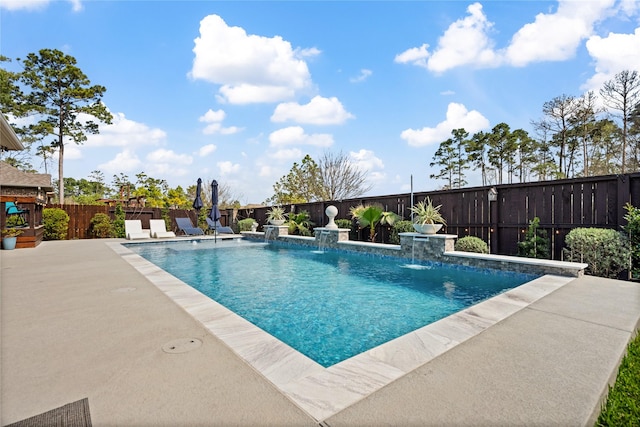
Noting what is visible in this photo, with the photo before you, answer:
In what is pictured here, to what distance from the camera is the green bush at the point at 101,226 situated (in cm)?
1489

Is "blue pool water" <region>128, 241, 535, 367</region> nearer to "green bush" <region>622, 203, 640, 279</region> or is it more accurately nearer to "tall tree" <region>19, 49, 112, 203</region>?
"green bush" <region>622, 203, 640, 279</region>

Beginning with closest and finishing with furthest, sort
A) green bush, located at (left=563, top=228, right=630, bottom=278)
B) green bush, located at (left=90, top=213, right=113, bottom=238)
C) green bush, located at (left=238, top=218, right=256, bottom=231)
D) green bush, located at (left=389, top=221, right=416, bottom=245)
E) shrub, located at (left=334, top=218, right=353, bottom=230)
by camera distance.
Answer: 1. green bush, located at (left=563, top=228, right=630, bottom=278)
2. green bush, located at (left=389, top=221, right=416, bottom=245)
3. shrub, located at (left=334, top=218, right=353, bottom=230)
4. green bush, located at (left=90, top=213, right=113, bottom=238)
5. green bush, located at (left=238, top=218, right=256, bottom=231)

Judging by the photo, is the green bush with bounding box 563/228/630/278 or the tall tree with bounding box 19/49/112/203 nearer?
the green bush with bounding box 563/228/630/278

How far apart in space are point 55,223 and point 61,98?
38.7ft

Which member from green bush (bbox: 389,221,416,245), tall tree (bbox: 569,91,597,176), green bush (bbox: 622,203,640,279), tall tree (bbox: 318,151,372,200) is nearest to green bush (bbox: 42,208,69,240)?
green bush (bbox: 389,221,416,245)

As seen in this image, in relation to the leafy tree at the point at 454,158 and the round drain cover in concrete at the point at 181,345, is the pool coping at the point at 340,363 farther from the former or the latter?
the leafy tree at the point at 454,158

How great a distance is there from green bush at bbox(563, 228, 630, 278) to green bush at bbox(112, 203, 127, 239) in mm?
17203

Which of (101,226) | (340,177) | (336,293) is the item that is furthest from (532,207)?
(101,226)

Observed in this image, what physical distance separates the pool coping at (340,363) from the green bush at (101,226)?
14.3 metres

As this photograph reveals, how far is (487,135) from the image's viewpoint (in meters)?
26.9

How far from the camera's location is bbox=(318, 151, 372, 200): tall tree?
22.7 metres

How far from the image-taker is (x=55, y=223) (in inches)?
534

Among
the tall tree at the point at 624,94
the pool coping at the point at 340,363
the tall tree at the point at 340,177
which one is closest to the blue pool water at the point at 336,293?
the pool coping at the point at 340,363

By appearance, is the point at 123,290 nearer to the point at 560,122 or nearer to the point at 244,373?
the point at 244,373
